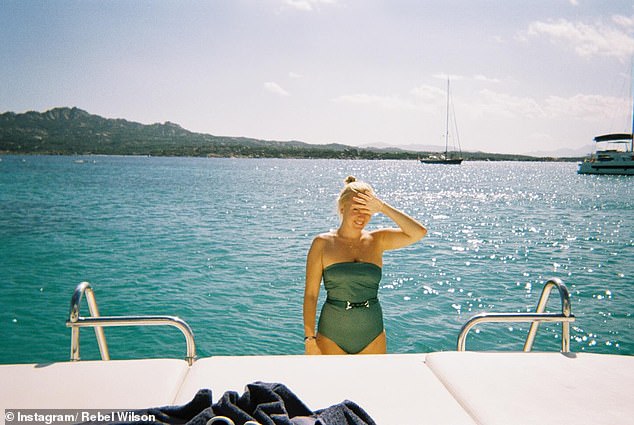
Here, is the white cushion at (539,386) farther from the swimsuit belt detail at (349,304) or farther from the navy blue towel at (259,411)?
the swimsuit belt detail at (349,304)

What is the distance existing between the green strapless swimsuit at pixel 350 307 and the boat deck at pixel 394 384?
1.00 meters

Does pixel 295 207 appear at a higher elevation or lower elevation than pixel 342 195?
lower

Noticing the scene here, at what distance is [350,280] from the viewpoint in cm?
333

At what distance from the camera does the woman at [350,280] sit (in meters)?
3.32

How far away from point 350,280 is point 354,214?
1.58 feet

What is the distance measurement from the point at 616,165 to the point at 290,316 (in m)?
72.4

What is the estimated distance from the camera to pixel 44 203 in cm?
3136

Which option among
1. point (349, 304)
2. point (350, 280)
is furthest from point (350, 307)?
point (350, 280)

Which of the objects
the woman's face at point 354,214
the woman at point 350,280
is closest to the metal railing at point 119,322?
the woman at point 350,280

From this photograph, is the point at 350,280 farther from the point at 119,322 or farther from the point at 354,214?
the point at 119,322

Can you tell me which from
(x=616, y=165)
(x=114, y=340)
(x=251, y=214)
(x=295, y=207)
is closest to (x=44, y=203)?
(x=251, y=214)

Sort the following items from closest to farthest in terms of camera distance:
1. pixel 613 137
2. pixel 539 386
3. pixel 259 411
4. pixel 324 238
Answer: pixel 259 411
pixel 539 386
pixel 324 238
pixel 613 137

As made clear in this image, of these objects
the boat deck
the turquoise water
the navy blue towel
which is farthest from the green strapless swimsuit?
the turquoise water

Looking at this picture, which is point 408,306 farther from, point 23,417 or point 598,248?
point 598,248
